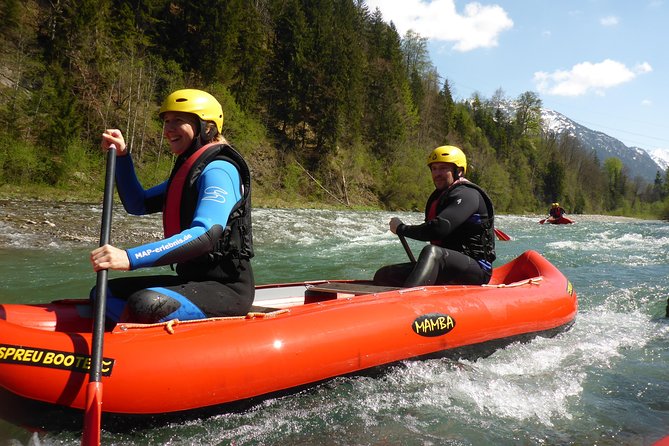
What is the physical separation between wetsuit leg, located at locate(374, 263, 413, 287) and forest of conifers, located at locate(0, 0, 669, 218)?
1433 cm

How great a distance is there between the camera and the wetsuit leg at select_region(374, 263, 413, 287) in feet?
15.8

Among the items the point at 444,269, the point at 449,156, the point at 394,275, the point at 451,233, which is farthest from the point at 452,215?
the point at 394,275

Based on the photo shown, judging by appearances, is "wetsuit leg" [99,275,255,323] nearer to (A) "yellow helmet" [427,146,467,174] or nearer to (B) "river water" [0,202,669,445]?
(B) "river water" [0,202,669,445]

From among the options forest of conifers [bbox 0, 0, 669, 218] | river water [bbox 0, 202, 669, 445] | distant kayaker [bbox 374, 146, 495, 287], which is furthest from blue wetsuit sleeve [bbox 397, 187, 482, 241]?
forest of conifers [bbox 0, 0, 669, 218]

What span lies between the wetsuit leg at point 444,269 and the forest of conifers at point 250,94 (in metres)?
14.9

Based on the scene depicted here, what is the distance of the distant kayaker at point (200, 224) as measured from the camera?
2672 mm

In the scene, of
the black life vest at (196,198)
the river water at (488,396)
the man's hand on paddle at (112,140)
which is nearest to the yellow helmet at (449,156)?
the river water at (488,396)

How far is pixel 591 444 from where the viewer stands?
2.77 m

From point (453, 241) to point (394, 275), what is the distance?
0.65 m

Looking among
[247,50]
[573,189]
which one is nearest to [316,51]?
[247,50]

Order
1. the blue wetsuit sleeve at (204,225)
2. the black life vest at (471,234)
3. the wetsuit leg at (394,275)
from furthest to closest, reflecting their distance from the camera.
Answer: the wetsuit leg at (394,275) → the black life vest at (471,234) → the blue wetsuit sleeve at (204,225)

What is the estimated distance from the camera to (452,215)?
4.32 metres

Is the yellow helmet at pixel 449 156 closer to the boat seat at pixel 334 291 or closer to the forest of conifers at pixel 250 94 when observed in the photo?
the boat seat at pixel 334 291

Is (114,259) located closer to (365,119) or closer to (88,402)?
(88,402)
